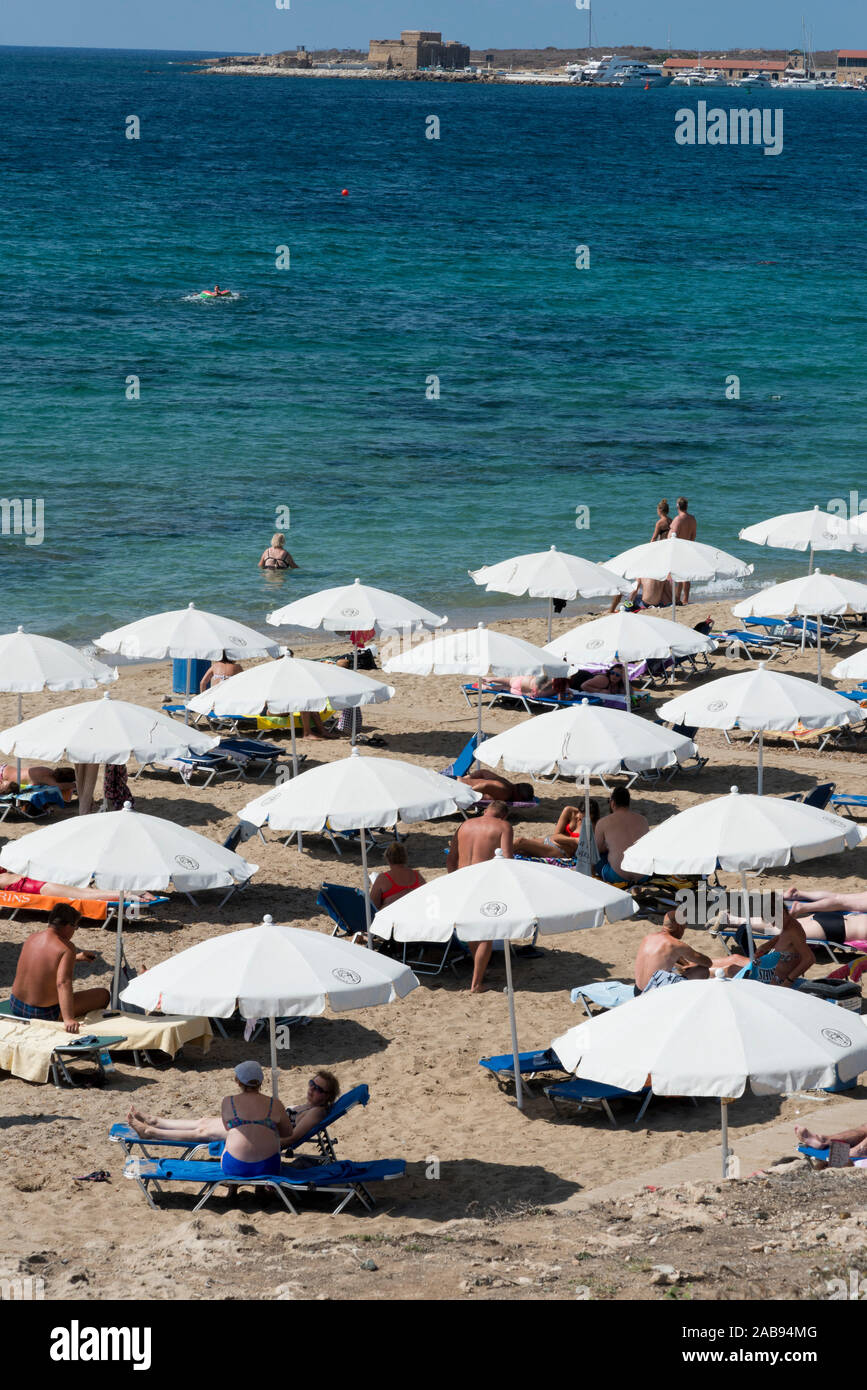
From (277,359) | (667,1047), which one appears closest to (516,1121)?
(667,1047)

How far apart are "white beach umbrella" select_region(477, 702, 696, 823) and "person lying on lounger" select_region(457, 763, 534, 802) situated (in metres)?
1.97

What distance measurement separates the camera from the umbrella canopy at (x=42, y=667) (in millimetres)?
14582

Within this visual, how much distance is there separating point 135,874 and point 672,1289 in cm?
504

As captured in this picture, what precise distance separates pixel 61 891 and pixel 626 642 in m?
6.07

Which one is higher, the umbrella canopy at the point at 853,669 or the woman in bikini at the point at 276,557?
the umbrella canopy at the point at 853,669

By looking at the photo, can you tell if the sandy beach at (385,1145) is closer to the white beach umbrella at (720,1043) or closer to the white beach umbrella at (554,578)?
the white beach umbrella at (720,1043)

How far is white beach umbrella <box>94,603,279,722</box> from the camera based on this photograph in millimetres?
15820

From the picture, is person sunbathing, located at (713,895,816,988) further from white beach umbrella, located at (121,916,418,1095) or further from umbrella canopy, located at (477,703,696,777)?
white beach umbrella, located at (121,916,418,1095)

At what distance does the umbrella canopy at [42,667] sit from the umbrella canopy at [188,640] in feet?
2.35

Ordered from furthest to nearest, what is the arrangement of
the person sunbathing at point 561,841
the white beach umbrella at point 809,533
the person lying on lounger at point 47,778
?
1. the white beach umbrella at point 809,533
2. the person lying on lounger at point 47,778
3. the person sunbathing at point 561,841

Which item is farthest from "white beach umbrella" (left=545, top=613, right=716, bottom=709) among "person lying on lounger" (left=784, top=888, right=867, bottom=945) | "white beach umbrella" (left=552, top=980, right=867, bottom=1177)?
"white beach umbrella" (left=552, top=980, right=867, bottom=1177)

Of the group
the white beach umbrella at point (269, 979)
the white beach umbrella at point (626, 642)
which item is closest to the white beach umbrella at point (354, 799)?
the white beach umbrella at point (269, 979)

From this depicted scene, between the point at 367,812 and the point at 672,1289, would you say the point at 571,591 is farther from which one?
the point at 672,1289

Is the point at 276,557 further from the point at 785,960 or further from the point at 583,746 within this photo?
the point at 785,960
